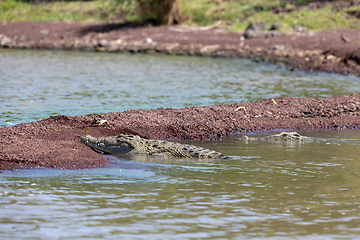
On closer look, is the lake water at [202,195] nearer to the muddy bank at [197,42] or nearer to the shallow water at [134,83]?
the shallow water at [134,83]

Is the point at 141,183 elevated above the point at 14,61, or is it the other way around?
the point at 14,61

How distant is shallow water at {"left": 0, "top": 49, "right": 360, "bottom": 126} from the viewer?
752 inches

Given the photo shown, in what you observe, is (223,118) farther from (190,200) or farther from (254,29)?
(254,29)

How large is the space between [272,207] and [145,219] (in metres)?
1.78

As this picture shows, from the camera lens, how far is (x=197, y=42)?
39750 mm

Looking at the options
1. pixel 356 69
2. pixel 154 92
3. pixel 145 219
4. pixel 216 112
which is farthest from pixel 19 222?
pixel 356 69

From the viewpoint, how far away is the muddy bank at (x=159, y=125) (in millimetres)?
10250

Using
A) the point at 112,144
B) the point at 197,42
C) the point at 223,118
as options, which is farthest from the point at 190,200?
the point at 197,42

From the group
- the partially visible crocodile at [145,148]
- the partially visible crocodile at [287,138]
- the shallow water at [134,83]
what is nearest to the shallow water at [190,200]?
the partially visible crocodile at [145,148]

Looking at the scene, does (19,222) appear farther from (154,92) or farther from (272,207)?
(154,92)

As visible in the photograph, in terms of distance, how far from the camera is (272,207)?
25.9 feet

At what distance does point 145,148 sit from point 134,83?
13948mm

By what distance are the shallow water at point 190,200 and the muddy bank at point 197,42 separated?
788 inches

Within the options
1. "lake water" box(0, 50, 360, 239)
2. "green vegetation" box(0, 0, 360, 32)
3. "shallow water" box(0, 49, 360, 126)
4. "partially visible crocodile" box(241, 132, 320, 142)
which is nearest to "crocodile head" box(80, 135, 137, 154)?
"lake water" box(0, 50, 360, 239)
